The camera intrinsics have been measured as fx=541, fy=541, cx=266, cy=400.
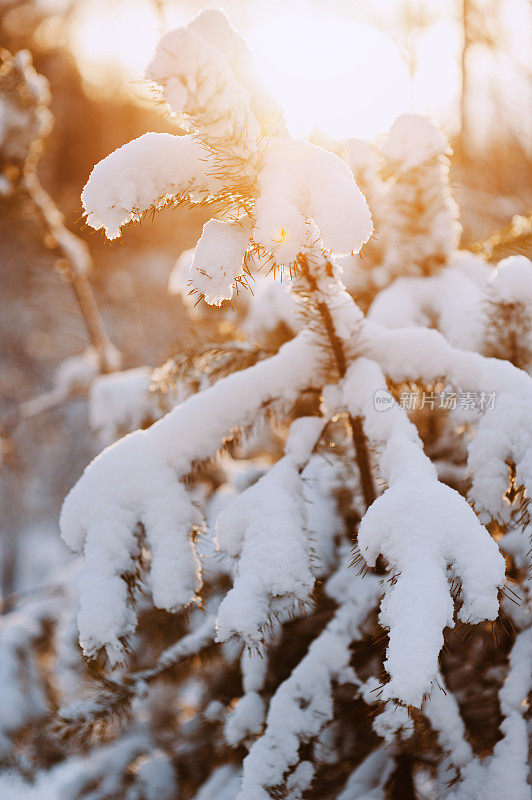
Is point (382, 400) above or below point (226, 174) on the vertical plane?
below

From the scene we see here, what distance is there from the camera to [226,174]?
1.06 meters

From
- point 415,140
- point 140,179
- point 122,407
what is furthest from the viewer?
point 122,407

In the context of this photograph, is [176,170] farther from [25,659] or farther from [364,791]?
[25,659]

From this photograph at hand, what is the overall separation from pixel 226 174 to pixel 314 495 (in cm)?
128

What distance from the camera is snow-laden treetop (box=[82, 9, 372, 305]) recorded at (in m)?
0.93

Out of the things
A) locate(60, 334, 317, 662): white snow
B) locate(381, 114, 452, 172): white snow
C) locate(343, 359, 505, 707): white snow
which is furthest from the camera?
locate(381, 114, 452, 172): white snow

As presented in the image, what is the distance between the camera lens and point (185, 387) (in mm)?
1927

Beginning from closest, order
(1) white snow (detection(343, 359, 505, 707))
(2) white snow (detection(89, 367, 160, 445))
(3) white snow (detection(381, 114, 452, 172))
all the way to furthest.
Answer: (1) white snow (detection(343, 359, 505, 707)), (3) white snow (detection(381, 114, 452, 172)), (2) white snow (detection(89, 367, 160, 445))

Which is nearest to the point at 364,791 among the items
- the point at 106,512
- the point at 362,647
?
the point at 362,647

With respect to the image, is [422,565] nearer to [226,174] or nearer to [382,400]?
[382,400]

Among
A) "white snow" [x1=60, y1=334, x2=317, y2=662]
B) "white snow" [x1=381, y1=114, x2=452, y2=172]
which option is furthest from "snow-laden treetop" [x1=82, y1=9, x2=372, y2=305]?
"white snow" [x1=381, y1=114, x2=452, y2=172]

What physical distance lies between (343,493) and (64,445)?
352 inches
